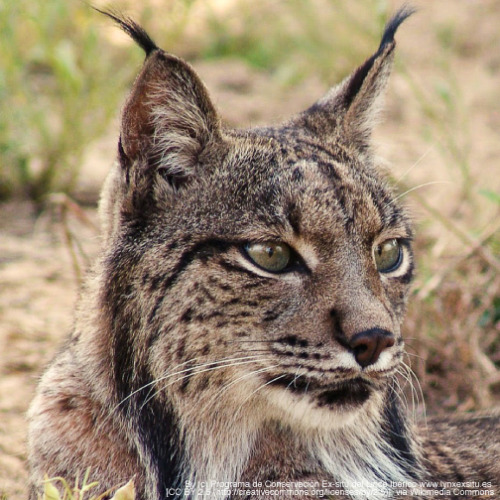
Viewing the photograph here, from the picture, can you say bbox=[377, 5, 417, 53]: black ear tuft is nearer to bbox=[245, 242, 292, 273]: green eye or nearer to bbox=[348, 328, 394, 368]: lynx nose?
bbox=[245, 242, 292, 273]: green eye

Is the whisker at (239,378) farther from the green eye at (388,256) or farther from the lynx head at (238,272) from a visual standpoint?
the green eye at (388,256)

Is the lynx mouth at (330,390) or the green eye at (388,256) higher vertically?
the green eye at (388,256)

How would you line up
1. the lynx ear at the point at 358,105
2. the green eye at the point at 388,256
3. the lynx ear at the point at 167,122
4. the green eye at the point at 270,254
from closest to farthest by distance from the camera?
the green eye at the point at 270,254, the lynx ear at the point at 167,122, the green eye at the point at 388,256, the lynx ear at the point at 358,105

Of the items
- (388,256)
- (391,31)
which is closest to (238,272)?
(388,256)

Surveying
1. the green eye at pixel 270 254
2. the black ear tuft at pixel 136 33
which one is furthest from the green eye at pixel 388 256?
the black ear tuft at pixel 136 33

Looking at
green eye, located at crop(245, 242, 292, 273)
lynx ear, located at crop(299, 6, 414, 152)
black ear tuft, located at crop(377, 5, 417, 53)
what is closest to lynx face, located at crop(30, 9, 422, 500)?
green eye, located at crop(245, 242, 292, 273)

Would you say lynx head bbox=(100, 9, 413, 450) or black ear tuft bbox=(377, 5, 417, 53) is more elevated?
black ear tuft bbox=(377, 5, 417, 53)

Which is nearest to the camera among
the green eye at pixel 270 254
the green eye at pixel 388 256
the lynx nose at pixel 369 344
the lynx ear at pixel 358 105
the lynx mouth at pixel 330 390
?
the lynx nose at pixel 369 344

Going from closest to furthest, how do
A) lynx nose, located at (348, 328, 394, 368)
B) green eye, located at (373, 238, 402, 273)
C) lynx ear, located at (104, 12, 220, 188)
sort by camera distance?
lynx nose, located at (348, 328, 394, 368) → lynx ear, located at (104, 12, 220, 188) → green eye, located at (373, 238, 402, 273)

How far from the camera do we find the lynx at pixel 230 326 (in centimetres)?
381

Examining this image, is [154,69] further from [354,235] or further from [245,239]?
[354,235]

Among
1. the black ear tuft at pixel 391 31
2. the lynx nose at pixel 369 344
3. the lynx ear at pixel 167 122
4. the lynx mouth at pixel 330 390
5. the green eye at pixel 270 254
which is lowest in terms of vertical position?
the lynx mouth at pixel 330 390

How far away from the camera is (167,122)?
415 centimetres

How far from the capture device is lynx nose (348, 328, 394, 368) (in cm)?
364
